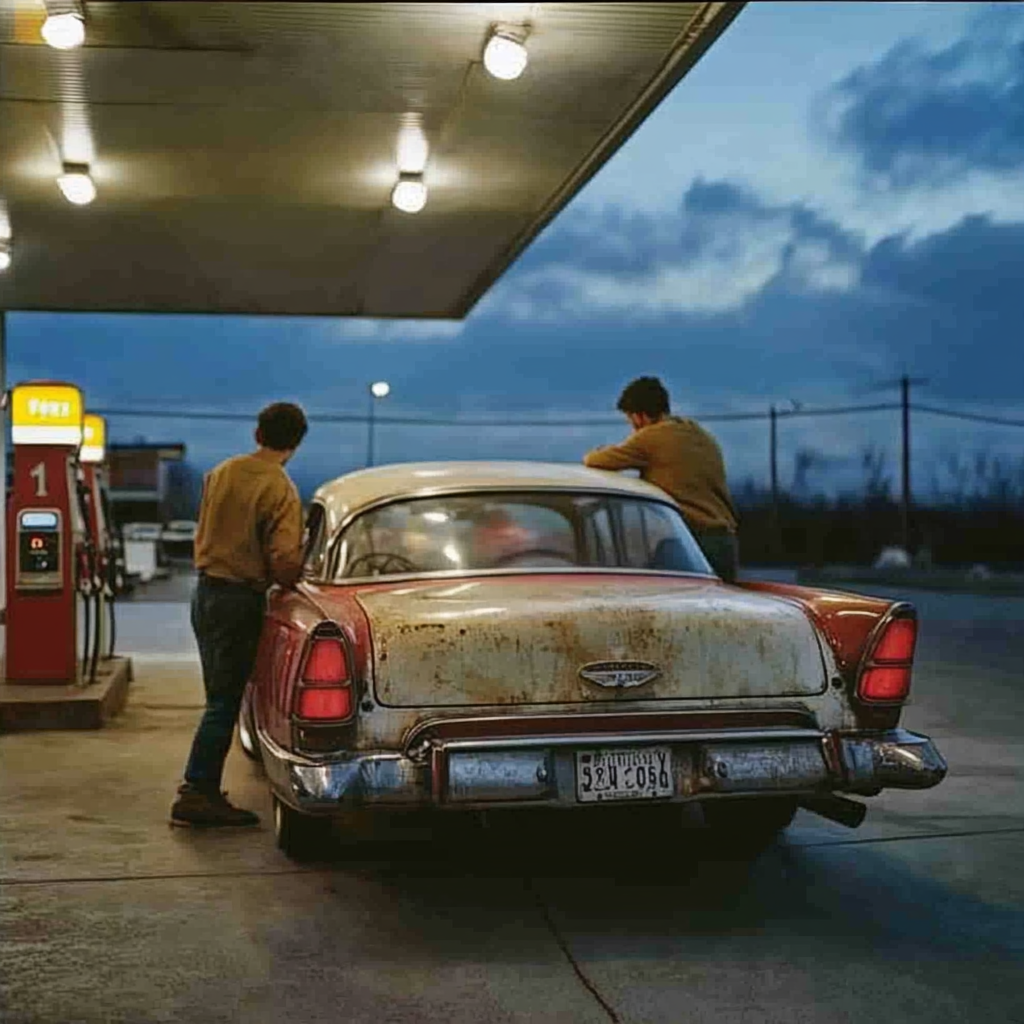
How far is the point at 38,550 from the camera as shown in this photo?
10.4m

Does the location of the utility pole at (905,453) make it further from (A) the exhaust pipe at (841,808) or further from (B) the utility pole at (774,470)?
(A) the exhaust pipe at (841,808)

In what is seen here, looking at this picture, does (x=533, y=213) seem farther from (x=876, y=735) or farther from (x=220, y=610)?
(x=876, y=735)

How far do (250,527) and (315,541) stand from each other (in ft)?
1.31

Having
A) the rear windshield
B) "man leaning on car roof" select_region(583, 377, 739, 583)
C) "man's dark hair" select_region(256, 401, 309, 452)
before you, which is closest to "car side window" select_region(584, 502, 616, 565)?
the rear windshield

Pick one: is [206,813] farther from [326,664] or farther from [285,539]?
[326,664]

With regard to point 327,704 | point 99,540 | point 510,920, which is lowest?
point 510,920

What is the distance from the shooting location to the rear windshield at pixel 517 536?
21.5 feet

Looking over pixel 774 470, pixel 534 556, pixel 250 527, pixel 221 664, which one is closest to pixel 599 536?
pixel 534 556

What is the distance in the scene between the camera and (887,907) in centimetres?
556

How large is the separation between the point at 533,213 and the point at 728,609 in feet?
24.4

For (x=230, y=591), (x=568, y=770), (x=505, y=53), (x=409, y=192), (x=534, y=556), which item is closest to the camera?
(x=568, y=770)

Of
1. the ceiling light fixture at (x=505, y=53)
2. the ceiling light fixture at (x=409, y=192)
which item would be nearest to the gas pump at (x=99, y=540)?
the ceiling light fixture at (x=409, y=192)

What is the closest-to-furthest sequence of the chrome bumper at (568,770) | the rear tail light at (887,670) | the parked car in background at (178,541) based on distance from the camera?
the chrome bumper at (568,770)
the rear tail light at (887,670)
the parked car in background at (178,541)

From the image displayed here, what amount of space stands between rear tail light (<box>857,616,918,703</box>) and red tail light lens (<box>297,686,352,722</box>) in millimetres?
1873
